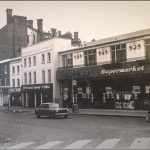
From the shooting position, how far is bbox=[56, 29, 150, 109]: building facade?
39938 millimetres

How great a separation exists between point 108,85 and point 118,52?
417 cm

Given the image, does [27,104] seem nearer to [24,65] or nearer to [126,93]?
[24,65]

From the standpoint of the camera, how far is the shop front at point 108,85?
40281 millimetres

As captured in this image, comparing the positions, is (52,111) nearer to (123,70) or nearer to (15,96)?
(123,70)

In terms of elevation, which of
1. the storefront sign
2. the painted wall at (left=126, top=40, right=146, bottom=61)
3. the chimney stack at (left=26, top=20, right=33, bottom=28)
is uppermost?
the chimney stack at (left=26, top=20, right=33, bottom=28)

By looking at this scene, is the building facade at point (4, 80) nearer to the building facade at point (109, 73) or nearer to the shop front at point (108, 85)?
the shop front at point (108, 85)

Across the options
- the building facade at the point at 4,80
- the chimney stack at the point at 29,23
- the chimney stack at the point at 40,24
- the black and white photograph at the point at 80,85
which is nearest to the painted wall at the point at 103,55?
the black and white photograph at the point at 80,85

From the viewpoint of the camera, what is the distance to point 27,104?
61094mm

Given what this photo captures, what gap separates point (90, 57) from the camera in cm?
4697

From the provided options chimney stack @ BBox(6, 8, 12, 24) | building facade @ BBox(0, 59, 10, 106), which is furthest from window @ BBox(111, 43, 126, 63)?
chimney stack @ BBox(6, 8, 12, 24)

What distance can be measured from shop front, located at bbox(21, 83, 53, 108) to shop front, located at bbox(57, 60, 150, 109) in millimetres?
2896

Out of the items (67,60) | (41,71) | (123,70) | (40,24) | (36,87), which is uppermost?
(40,24)

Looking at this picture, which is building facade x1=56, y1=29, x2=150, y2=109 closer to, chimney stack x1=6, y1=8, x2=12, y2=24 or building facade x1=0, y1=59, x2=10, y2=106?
building facade x1=0, y1=59, x2=10, y2=106

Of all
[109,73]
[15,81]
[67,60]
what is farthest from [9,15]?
[109,73]
